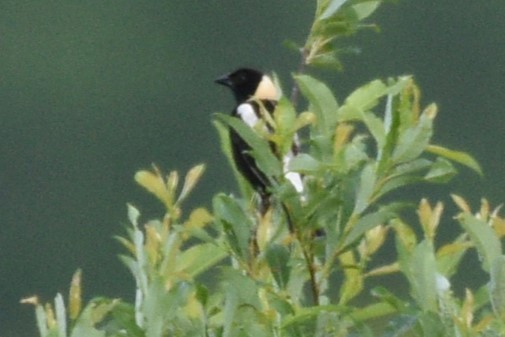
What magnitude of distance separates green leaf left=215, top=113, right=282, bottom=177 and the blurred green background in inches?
498

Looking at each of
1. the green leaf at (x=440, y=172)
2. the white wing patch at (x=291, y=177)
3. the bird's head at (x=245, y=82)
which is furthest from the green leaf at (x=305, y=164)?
the bird's head at (x=245, y=82)

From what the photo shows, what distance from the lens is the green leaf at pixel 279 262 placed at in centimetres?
201

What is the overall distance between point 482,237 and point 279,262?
21cm

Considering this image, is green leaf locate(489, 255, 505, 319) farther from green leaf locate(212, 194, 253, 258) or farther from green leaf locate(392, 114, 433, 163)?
green leaf locate(212, 194, 253, 258)

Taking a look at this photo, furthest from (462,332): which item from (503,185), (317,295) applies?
(503,185)

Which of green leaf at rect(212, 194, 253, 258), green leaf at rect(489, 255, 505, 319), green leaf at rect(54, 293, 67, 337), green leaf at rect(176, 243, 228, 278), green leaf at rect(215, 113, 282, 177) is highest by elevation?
green leaf at rect(215, 113, 282, 177)

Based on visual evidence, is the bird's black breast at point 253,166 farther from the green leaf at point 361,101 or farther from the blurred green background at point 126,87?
the blurred green background at point 126,87

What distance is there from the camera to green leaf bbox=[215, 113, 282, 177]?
201 cm

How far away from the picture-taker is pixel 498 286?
76.5 inches

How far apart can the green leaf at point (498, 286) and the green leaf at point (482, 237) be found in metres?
0.03

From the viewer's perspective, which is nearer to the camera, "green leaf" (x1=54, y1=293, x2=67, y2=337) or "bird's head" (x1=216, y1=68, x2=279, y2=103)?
"green leaf" (x1=54, y1=293, x2=67, y2=337)

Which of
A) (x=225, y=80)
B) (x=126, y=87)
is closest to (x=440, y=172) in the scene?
(x=225, y=80)

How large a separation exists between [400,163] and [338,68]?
31 cm

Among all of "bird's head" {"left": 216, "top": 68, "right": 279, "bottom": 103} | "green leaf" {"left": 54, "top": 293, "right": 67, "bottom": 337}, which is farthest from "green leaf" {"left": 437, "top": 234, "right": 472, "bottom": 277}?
"bird's head" {"left": 216, "top": 68, "right": 279, "bottom": 103}
